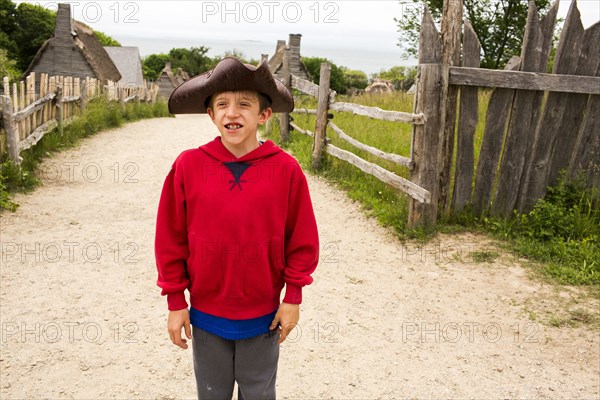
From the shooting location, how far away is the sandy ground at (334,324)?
2920 millimetres

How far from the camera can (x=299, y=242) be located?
1909 mm

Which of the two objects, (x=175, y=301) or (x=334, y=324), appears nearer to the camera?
(x=175, y=301)

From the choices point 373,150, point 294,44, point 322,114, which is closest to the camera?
point 373,150

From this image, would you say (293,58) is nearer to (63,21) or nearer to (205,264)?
(63,21)

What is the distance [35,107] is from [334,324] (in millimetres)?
7139

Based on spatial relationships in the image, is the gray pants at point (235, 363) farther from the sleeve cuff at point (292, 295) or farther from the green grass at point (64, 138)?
the green grass at point (64, 138)

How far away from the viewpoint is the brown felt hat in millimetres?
1742

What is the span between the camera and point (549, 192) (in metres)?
5.25

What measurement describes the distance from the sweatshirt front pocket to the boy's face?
1.19 feet

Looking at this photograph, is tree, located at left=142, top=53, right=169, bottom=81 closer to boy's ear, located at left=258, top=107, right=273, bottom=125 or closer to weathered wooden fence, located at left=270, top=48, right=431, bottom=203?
weathered wooden fence, located at left=270, top=48, right=431, bottom=203

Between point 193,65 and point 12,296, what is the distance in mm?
53882

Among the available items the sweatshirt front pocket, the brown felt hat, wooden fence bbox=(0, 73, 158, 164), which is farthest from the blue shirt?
wooden fence bbox=(0, 73, 158, 164)

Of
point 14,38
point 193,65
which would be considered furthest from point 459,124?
Answer: point 193,65

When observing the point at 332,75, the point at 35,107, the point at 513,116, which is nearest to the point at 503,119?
the point at 513,116
